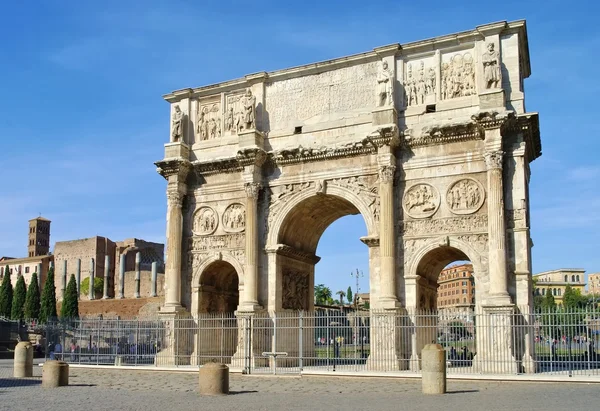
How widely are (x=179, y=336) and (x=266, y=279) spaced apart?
3366 mm

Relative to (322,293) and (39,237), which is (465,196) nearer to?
(322,293)

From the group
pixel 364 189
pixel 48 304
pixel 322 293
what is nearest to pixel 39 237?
pixel 322 293

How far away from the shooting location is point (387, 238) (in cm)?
2028

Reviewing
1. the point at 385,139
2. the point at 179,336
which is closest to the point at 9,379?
the point at 179,336

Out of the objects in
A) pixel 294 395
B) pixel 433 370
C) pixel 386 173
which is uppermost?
pixel 386 173

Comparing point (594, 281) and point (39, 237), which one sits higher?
point (39, 237)

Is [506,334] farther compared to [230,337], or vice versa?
[230,337]

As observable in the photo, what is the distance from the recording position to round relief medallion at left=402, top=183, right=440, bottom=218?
2038 centimetres

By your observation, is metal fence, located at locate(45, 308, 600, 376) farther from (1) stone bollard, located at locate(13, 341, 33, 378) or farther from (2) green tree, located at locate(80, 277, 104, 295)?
(2) green tree, located at locate(80, 277, 104, 295)

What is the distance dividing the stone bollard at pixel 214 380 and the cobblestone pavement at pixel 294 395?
0.25 metres

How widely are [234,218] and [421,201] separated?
631 centimetres

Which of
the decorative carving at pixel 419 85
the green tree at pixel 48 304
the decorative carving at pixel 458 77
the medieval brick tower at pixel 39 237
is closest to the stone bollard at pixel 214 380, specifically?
the decorative carving at pixel 419 85

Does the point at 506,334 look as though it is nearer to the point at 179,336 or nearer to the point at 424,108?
the point at 424,108

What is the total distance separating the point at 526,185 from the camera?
19922 millimetres
